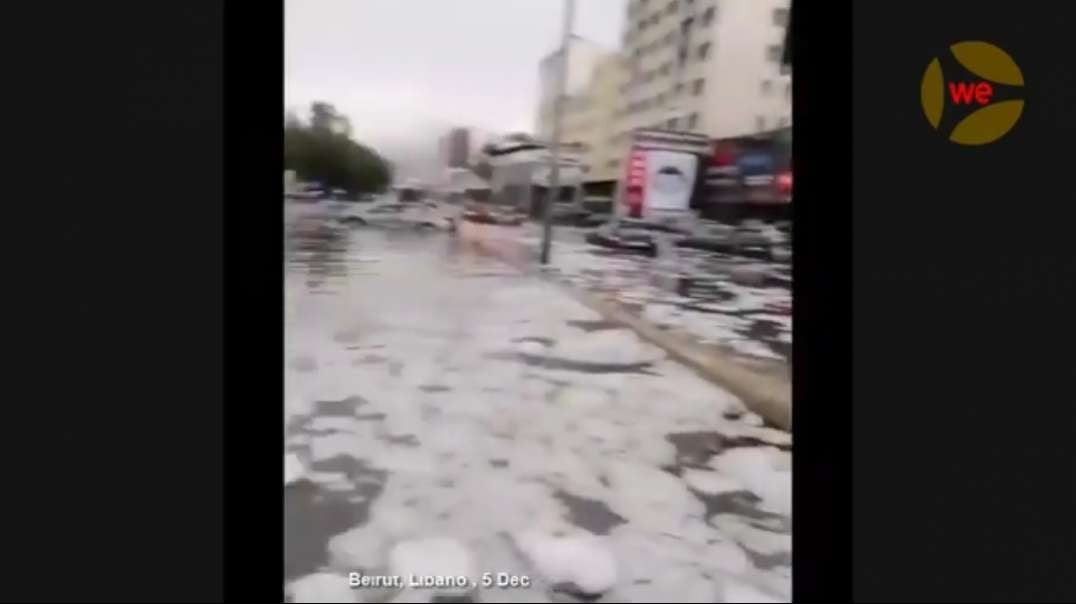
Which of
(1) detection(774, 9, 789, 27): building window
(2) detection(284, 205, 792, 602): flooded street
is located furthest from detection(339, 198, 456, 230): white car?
(1) detection(774, 9, 789, 27): building window

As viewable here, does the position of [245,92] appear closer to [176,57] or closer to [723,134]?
[176,57]

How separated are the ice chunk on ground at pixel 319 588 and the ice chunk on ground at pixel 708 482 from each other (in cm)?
44

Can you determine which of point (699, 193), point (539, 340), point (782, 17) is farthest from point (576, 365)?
point (782, 17)

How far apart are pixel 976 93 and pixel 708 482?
0.57m

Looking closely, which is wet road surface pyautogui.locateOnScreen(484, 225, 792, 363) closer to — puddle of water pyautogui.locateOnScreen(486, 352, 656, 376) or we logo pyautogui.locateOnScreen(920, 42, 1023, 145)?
puddle of water pyautogui.locateOnScreen(486, 352, 656, 376)

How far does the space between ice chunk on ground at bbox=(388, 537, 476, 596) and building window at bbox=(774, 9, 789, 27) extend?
2.48 ft

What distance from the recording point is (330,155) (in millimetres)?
1281

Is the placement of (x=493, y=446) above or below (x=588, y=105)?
below

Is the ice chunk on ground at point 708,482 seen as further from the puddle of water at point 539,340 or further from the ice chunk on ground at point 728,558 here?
the puddle of water at point 539,340

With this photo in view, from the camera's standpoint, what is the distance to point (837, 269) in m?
1.29

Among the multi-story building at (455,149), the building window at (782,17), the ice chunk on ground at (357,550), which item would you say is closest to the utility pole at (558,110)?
the multi-story building at (455,149)

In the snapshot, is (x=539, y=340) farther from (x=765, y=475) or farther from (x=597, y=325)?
(x=765, y=475)

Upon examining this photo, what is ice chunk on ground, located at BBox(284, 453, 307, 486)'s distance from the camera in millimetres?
1279

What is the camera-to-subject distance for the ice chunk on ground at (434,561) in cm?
129
